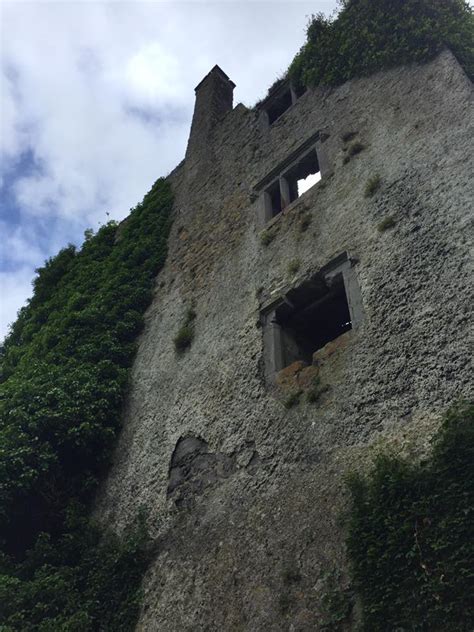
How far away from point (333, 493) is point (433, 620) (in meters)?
1.47

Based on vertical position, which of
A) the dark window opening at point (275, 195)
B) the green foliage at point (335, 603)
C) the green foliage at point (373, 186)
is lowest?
the green foliage at point (335, 603)

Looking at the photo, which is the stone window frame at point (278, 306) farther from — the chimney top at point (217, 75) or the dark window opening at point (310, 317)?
the chimney top at point (217, 75)

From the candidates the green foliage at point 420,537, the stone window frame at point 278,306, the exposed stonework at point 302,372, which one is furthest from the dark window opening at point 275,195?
the green foliage at point 420,537

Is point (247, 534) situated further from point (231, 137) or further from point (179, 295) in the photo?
point (231, 137)

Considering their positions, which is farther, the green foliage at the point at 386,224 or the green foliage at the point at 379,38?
the green foliage at the point at 379,38

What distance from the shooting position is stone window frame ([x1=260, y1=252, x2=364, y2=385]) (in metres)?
6.65

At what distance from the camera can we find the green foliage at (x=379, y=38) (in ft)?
27.2

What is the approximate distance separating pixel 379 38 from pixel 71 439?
Answer: 734 cm

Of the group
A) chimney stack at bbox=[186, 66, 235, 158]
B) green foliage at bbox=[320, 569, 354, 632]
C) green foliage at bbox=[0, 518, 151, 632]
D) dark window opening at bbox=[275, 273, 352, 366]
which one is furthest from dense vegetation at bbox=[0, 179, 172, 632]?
dark window opening at bbox=[275, 273, 352, 366]

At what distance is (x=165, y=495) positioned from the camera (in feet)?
24.0

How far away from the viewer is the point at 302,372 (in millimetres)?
6723

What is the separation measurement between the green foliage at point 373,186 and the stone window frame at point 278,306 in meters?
0.88

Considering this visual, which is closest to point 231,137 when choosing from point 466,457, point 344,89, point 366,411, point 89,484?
point 344,89

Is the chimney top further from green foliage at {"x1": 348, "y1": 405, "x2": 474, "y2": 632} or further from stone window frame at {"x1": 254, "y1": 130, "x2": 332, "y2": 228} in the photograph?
green foliage at {"x1": 348, "y1": 405, "x2": 474, "y2": 632}
